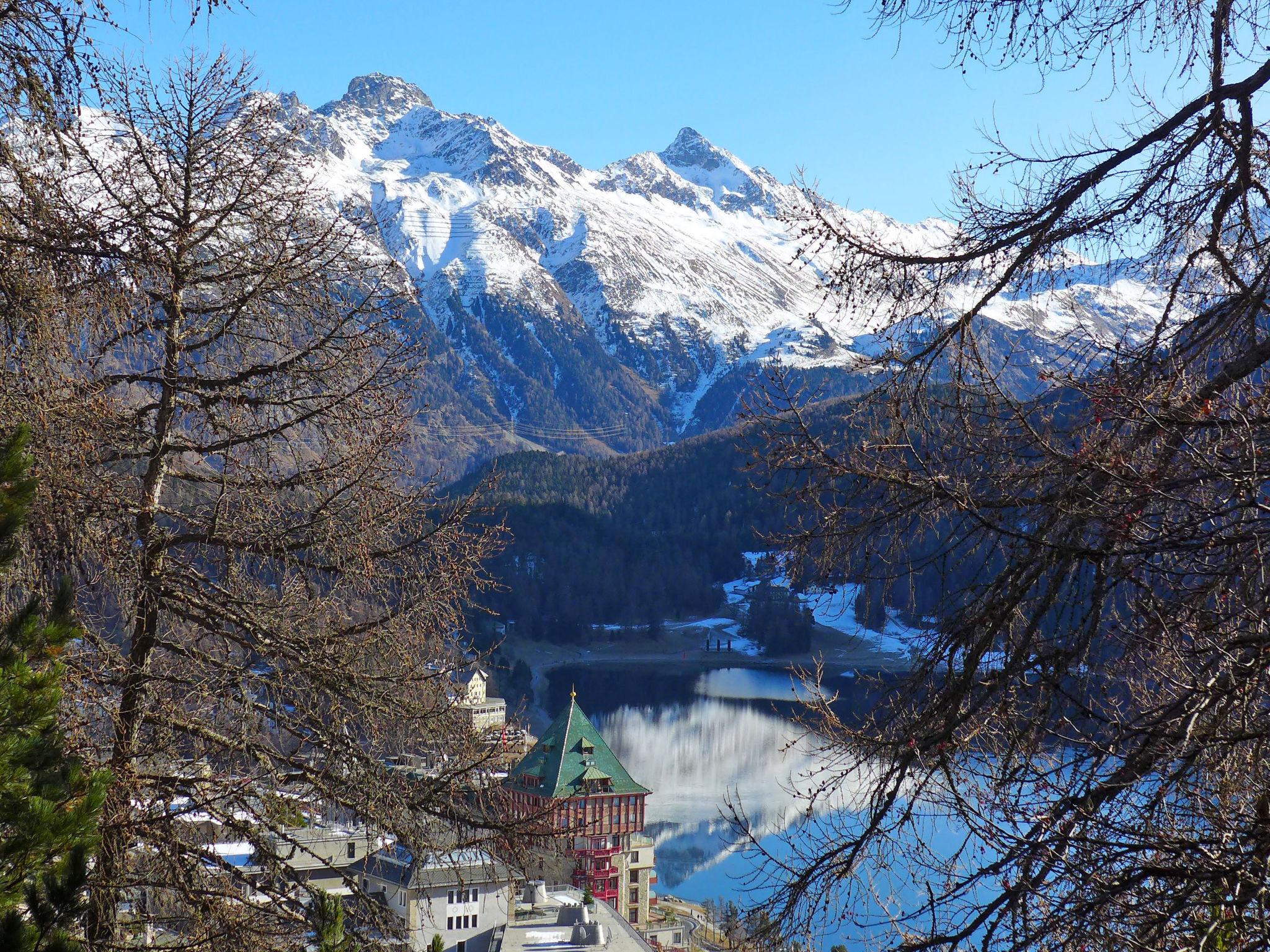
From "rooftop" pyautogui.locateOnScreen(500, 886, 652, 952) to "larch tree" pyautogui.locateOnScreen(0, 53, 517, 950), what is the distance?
13.8 metres

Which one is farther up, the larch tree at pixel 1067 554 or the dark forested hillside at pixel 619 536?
the dark forested hillside at pixel 619 536

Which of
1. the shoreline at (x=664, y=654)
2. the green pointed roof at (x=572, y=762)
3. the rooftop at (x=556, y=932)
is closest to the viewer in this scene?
the rooftop at (x=556, y=932)

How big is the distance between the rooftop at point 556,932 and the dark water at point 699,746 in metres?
1.99

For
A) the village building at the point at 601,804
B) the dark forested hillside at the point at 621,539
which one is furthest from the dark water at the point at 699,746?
the dark forested hillside at the point at 621,539

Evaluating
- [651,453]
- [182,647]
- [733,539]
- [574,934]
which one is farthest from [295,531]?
[651,453]

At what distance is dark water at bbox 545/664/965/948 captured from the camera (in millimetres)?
32406

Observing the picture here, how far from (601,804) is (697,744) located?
1736cm

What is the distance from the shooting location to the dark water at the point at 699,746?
1276 inches

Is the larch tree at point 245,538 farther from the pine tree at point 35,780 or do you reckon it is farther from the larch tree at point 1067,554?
the larch tree at point 1067,554

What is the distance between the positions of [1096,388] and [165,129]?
3805 mm

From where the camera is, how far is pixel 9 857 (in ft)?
11.7

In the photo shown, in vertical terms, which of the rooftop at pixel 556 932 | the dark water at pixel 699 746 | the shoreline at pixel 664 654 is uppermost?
the shoreline at pixel 664 654

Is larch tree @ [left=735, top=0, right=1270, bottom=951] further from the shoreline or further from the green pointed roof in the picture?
the shoreline

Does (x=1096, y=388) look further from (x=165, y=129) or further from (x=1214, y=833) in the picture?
(x=165, y=129)
